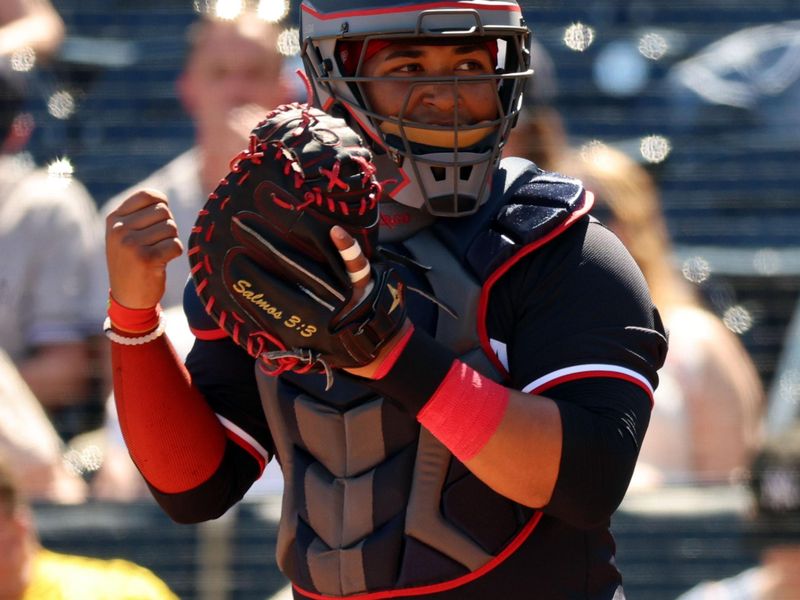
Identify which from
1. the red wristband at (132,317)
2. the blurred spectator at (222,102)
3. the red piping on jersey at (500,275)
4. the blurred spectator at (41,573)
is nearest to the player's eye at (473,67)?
the red piping on jersey at (500,275)

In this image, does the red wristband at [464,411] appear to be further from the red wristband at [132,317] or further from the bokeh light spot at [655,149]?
the bokeh light spot at [655,149]

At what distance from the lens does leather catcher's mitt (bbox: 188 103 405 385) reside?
61.6 inches

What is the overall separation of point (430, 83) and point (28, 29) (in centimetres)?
256

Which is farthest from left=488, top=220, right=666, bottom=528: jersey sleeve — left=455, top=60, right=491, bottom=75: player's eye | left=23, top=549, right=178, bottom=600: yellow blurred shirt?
left=23, top=549, right=178, bottom=600: yellow blurred shirt

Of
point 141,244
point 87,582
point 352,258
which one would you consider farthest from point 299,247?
point 87,582

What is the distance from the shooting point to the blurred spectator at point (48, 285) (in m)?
3.69

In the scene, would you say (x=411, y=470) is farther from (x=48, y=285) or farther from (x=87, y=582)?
(x=48, y=285)

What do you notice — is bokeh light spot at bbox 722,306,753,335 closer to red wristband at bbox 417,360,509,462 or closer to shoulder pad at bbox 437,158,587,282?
shoulder pad at bbox 437,158,587,282

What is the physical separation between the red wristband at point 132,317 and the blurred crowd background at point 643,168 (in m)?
1.81

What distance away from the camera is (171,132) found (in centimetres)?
412

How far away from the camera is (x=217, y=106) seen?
3893 mm

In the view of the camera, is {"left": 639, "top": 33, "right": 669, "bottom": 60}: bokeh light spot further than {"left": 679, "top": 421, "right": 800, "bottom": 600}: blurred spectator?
Yes

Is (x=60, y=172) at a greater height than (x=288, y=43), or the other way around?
(x=288, y=43)

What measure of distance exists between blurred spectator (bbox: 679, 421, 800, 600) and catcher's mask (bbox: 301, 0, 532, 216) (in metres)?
1.80
